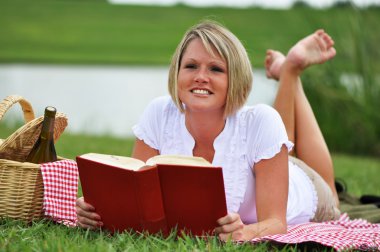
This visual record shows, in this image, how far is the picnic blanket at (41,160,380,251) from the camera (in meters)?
2.66

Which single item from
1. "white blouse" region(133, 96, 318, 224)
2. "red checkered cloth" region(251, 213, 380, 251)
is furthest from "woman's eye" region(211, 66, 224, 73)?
"red checkered cloth" region(251, 213, 380, 251)

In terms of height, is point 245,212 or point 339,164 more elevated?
point 245,212

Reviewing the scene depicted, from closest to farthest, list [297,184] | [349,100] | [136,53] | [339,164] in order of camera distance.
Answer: [297,184] < [339,164] < [349,100] < [136,53]

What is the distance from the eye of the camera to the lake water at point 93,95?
9.70 metres

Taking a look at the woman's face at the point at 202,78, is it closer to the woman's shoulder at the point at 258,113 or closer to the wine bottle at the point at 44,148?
the woman's shoulder at the point at 258,113

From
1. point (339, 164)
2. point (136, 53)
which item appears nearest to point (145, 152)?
point (339, 164)

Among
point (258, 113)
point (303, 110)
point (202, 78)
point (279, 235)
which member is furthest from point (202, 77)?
point (303, 110)

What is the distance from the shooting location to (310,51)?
12.8 ft

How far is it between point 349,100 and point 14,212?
4.87 m

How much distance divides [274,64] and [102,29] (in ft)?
89.1

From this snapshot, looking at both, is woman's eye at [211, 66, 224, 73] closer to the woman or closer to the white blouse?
the woman

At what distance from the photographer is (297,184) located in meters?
3.44

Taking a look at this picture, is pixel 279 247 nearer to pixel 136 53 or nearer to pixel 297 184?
pixel 297 184

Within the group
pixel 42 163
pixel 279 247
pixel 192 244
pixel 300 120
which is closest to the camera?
pixel 192 244
